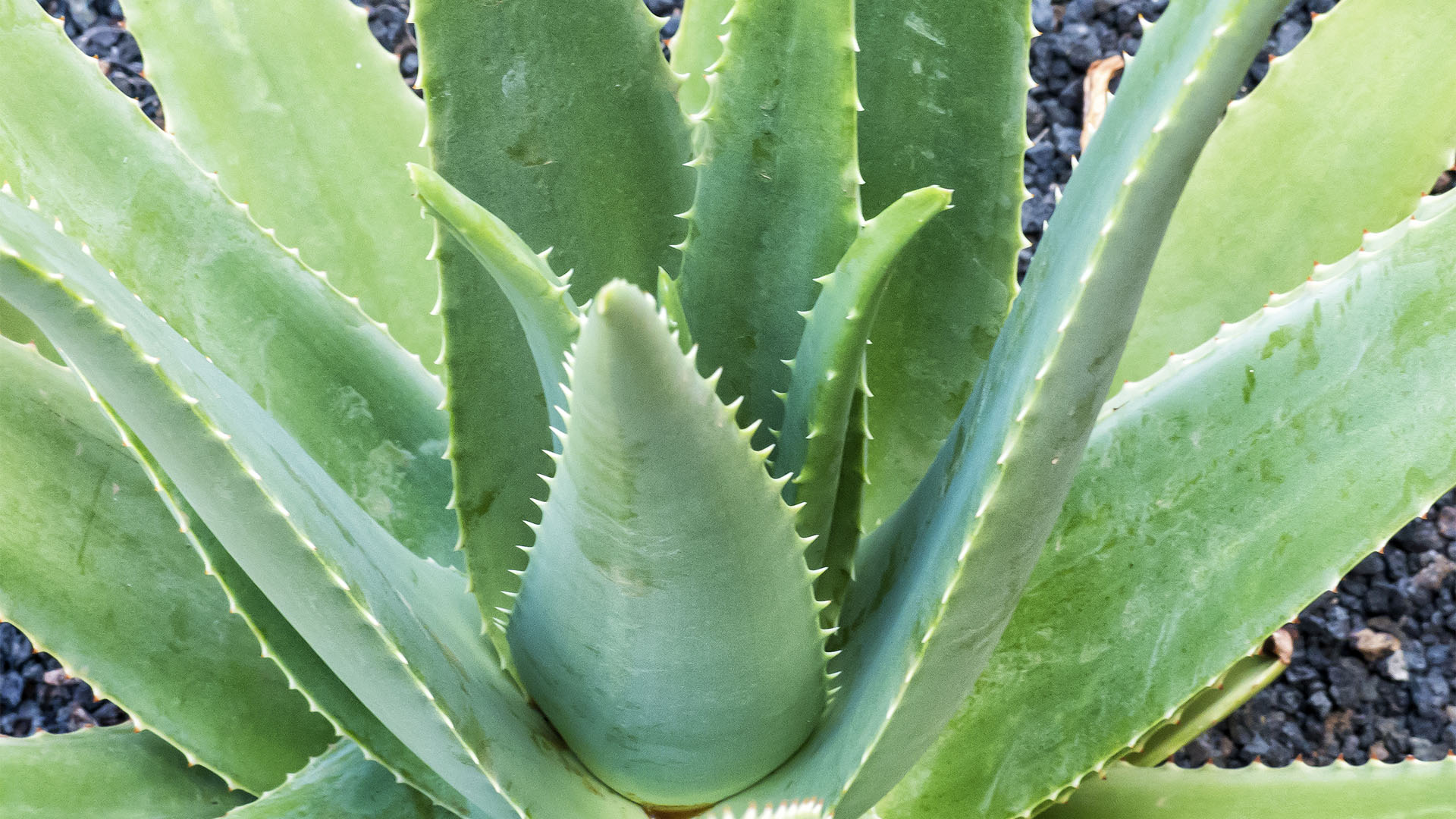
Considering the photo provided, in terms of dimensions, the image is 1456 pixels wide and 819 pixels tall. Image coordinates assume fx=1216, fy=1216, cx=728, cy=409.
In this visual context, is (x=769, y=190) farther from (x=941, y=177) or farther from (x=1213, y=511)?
(x=1213, y=511)

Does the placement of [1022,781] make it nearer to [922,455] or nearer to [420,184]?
[922,455]

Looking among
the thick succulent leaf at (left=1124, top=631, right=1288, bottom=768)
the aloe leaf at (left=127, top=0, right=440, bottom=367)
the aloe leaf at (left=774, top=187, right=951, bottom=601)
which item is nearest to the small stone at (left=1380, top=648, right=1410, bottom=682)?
the thick succulent leaf at (left=1124, top=631, right=1288, bottom=768)

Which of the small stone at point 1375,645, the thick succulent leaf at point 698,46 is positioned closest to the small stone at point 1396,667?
the small stone at point 1375,645

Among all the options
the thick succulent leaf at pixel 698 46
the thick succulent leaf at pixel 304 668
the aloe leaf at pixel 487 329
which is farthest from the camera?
the thick succulent leaf at pixel 698 46

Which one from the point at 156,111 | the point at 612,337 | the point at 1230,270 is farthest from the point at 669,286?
the point at 156,111

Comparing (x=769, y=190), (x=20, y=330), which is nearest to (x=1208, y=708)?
(x=769, y=190)

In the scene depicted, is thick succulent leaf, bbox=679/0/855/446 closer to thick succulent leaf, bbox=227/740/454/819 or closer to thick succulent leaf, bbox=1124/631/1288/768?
thick succulent leaf, bbox=227/740/454/819

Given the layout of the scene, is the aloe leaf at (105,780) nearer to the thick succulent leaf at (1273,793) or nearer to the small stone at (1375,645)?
the thick succulent leaf at (1273,793)

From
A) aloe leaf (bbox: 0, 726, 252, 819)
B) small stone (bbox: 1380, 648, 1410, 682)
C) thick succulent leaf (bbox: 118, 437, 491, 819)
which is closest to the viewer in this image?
thick succulent leaf (bbox: 118, 437, 491, 819)
